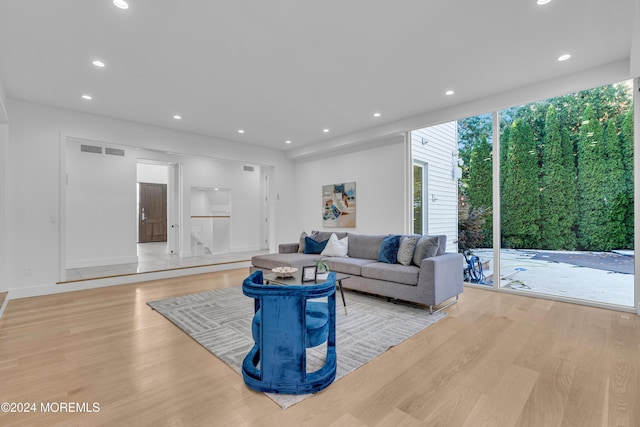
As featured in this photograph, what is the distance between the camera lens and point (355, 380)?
2.10 metres

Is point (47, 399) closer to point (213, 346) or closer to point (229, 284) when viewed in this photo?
point (213, 346)

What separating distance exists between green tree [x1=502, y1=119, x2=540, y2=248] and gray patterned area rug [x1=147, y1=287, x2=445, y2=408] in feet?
6.28

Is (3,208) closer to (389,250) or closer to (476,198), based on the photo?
(389,250)

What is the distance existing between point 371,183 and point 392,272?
2.54m

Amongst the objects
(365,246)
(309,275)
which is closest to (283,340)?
(309,275)

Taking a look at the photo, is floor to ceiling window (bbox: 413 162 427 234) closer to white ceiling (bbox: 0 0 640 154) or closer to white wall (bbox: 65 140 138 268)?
white ceiling (bbox: 0 0 640 154)

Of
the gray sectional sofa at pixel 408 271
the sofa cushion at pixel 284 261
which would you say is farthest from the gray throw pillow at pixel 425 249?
the sofa cushion at pixel 284 261

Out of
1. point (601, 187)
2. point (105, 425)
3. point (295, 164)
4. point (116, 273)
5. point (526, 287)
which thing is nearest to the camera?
point (105, 425)

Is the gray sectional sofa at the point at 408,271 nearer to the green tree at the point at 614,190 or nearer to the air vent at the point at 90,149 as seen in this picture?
the green tree at the point at 614,190

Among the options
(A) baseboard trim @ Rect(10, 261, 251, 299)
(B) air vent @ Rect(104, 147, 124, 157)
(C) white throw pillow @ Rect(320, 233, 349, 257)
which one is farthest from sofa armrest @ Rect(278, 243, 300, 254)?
(B) air vent @ Rect(104, 147, 124, 157)

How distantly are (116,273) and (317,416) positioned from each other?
17.2ft

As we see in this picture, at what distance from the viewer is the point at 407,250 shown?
4027 mm

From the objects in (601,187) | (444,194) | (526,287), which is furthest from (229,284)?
(601,187)

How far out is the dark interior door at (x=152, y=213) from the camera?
9867 mm
